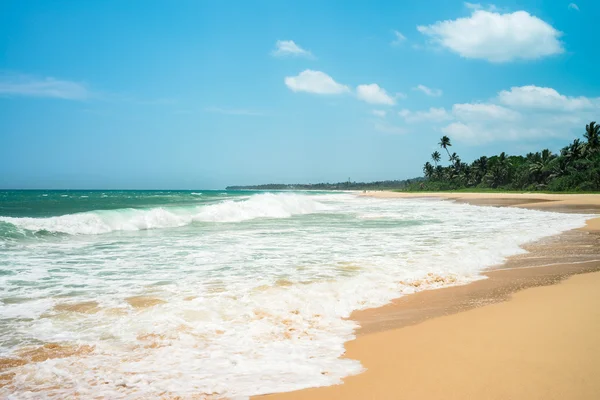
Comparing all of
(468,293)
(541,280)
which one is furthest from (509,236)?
(468,293)

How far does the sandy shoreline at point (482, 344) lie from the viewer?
316cm

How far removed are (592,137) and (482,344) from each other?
76.7 meters

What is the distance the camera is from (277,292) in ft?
20.9

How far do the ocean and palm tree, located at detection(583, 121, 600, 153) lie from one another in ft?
214

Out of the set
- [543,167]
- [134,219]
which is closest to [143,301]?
[134,219]

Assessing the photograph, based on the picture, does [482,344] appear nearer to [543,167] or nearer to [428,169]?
[543,167]

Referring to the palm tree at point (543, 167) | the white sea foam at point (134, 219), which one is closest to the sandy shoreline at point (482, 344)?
the white sea foam at point (134, 219)

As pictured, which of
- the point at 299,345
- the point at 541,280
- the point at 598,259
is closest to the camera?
the point at 299,345

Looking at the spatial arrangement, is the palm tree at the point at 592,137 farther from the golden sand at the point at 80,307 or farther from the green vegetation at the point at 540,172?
the golden sand at the point at 80,307

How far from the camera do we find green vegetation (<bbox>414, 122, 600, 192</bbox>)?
2265 inches

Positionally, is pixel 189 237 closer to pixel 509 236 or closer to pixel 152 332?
pixel 152 332

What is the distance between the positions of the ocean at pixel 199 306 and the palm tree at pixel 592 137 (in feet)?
214

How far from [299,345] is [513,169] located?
289 feet

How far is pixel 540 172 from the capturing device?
68.6 metres
